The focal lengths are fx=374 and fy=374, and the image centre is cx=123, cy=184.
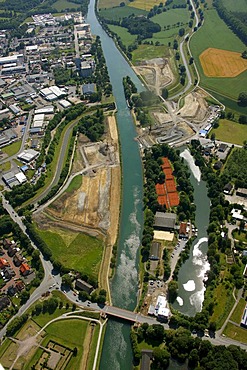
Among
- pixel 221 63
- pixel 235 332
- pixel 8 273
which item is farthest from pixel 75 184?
pixel 221 63

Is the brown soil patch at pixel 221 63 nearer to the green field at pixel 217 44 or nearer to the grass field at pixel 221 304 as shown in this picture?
the green field at pixel 217 44

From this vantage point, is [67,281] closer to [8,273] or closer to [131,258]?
[8,273]

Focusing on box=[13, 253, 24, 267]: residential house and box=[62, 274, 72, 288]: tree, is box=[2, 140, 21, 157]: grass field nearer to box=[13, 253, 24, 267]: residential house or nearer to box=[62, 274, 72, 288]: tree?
box=[13, 253, 24, 267]: residential house

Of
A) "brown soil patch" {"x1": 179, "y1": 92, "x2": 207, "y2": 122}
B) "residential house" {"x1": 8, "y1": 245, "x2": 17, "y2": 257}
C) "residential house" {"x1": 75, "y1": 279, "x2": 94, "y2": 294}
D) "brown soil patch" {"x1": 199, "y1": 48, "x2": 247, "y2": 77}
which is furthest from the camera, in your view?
"brown soil patch" {"x1": 199, "y1": 48, "x2": 247, "y2": 77}

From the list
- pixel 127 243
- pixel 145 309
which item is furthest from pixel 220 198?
pixel 145 309

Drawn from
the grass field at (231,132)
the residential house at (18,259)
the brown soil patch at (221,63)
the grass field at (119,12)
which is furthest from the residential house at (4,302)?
the grass field at (119,12)

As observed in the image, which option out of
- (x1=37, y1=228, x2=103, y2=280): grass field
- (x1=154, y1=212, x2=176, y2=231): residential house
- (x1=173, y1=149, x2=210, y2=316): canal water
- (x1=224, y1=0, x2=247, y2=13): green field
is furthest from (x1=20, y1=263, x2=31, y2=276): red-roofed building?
(x1=224, y1=0, x2=247, y2=13): green field

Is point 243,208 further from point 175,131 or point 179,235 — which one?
point 175,131
